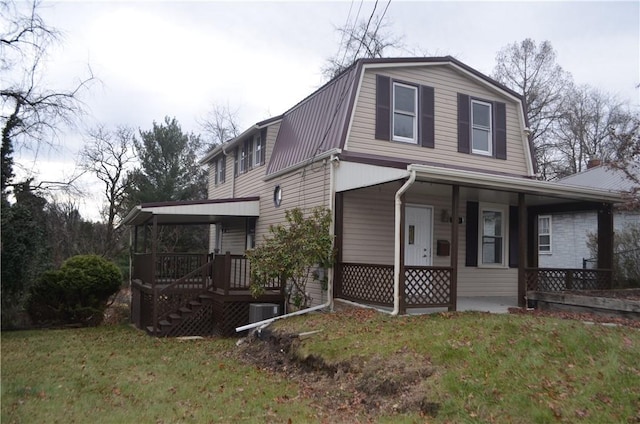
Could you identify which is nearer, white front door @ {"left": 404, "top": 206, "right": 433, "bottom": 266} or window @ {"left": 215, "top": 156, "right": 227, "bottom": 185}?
white front door @ {"left": 404, "top": 206, "right": 433, "bottom": 266}

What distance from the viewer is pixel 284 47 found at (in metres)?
12.0

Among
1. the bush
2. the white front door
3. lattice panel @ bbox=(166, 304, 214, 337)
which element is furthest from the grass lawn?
the bush

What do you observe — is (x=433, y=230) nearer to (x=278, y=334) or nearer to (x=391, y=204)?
(x=391, y=204)

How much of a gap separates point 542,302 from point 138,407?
25.2 ft

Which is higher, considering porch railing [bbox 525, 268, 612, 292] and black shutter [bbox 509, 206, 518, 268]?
black shutter [bbox 509, 206, 518, 268]

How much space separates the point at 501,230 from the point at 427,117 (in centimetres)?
366

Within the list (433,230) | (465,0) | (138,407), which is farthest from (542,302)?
(138,407)

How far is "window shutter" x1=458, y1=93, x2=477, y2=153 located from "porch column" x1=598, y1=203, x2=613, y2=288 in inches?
133

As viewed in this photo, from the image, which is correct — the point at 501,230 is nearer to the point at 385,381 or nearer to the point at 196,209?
the point at 196,209

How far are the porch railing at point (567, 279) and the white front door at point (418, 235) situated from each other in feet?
7.97

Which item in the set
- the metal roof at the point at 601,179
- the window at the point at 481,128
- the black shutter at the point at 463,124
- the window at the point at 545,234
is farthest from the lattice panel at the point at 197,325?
the window at the point at 545,234

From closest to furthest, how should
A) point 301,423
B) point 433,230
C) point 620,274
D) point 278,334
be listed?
1. point 301,423
2. point 278,334
3. point 433,230
4. point 620,274

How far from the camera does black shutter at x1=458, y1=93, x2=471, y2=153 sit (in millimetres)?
13219

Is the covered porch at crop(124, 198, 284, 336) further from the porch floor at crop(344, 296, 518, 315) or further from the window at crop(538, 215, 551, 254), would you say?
the window at crop(538, 215, 551, 254)
